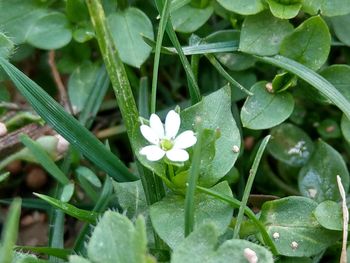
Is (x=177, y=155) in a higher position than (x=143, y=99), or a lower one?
lower

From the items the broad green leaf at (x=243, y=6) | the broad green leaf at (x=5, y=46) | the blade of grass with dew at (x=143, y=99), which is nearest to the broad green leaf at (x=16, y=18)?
the broad green leaf at (x=5, y=46)

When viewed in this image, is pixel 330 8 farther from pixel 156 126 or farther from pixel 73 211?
pixel 73 211

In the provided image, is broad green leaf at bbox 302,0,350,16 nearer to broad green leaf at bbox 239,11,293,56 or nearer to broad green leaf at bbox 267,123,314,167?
broad green leaf at bbox 239,11,293,56

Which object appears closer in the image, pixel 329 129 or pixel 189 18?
pixel 189 18

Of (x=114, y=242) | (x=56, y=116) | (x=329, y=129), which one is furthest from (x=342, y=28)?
(x=114, y=242)

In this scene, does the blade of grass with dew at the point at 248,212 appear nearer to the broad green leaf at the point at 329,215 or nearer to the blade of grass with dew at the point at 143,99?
the broad green leaf at the point at 329,215

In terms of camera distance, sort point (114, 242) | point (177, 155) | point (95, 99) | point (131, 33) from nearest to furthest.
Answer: point (114, 242) → point (177, 155) → point (131, 33) → point (95, 99)
